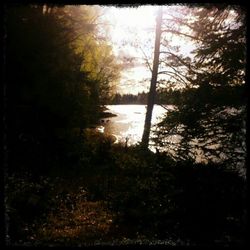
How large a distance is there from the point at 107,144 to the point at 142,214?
30.7 feet

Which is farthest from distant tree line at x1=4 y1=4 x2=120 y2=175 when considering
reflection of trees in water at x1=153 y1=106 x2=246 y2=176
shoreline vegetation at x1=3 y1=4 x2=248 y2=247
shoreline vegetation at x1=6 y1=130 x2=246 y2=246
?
reflection of trees in water at x1=153 y1=106 x2=246 y2=176

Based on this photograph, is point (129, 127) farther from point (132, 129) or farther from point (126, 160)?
point (126, 160)

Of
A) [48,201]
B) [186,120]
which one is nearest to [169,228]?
[186,120]

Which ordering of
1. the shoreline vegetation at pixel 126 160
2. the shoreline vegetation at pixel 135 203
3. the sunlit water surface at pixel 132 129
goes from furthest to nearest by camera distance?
the sunlit water surface at pixel 132 129
the shoreline vegetation at pixel 126 160
the shoreline vegetation at pixel 135 203

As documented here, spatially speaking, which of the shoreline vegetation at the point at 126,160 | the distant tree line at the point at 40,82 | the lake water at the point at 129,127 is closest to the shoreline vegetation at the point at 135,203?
the shoreline vegetation at the point at 126,160

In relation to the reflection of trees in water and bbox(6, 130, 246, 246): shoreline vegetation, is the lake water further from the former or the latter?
bbox(6, 130, 246, 246): shoreline vegetation

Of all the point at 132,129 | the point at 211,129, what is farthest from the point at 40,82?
the point at 132,129

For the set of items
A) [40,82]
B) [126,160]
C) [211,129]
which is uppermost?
[40,82]

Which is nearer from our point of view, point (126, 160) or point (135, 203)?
point (135, 203)

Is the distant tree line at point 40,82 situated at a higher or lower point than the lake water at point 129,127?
higher

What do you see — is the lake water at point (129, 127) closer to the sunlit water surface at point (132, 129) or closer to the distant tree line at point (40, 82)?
the sunlit water surface at point (132, 129)

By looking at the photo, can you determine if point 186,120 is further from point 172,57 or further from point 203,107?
point 172,57

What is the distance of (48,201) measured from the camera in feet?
31.7

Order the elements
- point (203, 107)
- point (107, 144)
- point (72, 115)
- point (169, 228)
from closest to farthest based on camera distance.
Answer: point (169, 228) → point (203, 107) → point (72, 115) → point (107, 144)
